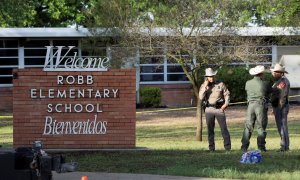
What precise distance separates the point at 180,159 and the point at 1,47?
74.5ft

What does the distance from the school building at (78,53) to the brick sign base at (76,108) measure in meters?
17.1

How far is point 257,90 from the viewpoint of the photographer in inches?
497

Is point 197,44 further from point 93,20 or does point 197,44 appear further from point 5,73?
point 5,73

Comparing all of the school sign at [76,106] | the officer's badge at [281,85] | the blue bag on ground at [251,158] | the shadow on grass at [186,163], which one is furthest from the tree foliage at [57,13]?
the blue bag on ground at [251,158]

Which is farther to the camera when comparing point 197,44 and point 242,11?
point 242,11

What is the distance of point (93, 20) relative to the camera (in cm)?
2716

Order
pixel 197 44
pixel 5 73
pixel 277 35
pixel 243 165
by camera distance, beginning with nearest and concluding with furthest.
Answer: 1. pixel 243 165
2. pixel 197 44
3. pixel 277 35
4. pixel 5 73

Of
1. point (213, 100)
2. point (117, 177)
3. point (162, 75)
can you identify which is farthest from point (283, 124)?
point (162, 75)

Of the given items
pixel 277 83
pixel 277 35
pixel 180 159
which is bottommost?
pixel 180 159

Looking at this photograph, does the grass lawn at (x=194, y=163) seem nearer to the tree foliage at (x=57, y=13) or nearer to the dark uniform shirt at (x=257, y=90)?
the dark uniform shirt at (x=257, y=90)

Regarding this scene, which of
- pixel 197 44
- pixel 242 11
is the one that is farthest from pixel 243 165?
pixel 242 11

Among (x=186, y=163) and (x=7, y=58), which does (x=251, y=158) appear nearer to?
(x=186, y=163)

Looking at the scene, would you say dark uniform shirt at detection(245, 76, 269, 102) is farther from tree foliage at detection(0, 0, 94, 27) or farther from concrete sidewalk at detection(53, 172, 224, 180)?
tree foliage at detection(0, 0, 94, 27)

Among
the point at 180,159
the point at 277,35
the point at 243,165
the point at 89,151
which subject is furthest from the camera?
the point at 277,35
